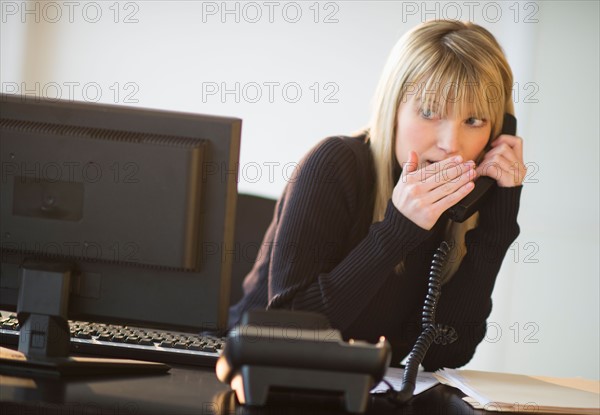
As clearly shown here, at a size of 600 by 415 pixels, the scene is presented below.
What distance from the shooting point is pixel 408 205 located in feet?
5.13

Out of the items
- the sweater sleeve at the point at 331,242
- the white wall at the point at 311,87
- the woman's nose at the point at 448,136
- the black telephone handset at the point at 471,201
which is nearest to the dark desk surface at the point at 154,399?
the sweater sleeve at the point at 331,242

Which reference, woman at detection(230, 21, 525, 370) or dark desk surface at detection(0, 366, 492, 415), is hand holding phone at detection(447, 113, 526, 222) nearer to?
woman at detection(230, 21, 525, 370)

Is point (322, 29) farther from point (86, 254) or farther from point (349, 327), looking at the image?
point (86, 254)

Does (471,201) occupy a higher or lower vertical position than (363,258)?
higher

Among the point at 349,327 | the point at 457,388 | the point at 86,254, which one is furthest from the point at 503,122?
the point at 86,254

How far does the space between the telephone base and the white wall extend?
1.93m

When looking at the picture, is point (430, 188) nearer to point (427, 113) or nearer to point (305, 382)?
point (427, 113)

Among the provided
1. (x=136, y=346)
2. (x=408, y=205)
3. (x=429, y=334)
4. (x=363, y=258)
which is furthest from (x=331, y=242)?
(x=136, y=346)

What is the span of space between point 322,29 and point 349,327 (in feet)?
4.92

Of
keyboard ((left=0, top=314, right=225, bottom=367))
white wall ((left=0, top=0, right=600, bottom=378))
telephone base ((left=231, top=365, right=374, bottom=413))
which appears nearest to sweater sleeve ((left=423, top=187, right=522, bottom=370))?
keyboard ((left=0, top=314, right=225, bottom=367))

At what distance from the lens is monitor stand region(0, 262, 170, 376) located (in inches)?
44.9

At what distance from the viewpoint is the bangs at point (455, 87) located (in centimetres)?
165

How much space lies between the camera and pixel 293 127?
2.97 meters

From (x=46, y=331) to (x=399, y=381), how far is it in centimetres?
61
